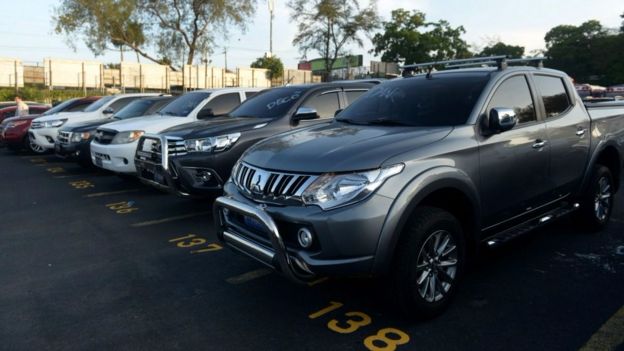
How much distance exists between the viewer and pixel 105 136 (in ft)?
27.2

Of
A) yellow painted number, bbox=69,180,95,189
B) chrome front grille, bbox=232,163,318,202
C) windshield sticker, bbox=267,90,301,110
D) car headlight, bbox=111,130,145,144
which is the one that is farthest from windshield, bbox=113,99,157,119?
chrome front grille, bbox=232,163,318,202

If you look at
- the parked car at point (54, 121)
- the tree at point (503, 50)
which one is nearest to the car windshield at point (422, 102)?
the parked car at point (54, 121)

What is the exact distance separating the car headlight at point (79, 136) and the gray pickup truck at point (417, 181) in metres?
6.81

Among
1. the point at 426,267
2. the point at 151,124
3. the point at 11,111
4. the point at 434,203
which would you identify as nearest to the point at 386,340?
the point at 426,267

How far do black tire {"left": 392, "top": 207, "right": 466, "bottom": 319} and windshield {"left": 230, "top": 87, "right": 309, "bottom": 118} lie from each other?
3.55 metres

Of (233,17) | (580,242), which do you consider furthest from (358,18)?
(580,242)

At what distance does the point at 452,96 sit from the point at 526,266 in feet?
5.59

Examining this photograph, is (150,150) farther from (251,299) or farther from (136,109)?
(136,109)

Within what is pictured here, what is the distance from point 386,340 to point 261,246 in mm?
1007

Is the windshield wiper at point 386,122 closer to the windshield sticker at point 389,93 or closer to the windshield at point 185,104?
the windshield sticker at point 389,93

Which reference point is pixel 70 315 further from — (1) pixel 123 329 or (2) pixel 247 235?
(2) pixel 247 235

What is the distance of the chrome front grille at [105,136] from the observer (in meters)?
8.14

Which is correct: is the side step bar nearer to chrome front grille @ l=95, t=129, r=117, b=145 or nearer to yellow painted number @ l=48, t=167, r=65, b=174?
chrome front grille @ l=95, t=129, r=117, b=145

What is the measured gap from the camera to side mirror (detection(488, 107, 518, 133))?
11.7ft
